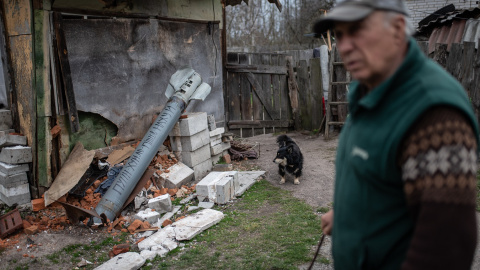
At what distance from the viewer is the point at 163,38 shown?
7574 millimetres

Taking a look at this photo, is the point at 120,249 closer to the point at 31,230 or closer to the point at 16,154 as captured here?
the point at 31,230

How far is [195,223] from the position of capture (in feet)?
17.1

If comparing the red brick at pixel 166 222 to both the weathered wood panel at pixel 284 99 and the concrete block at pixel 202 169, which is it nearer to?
the concrete block at pixel 202 169

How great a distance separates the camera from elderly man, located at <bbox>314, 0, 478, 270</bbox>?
3.80ft

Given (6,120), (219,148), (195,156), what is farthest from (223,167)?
(6,120)

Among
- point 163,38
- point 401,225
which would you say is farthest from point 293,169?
point 401,225

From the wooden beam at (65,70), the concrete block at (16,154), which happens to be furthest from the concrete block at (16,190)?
the wooden beam at (65,70)

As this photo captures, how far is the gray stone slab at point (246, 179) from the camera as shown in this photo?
6514 mm

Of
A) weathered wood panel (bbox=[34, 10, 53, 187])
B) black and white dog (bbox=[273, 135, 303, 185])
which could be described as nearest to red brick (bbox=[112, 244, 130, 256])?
weathered wood panel (bbox=[34, 10, 53, 187])

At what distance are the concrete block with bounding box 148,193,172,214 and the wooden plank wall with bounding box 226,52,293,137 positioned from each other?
4.90 metres

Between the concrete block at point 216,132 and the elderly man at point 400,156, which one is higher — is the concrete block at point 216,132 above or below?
below

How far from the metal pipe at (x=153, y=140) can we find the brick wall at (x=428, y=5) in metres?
10.5

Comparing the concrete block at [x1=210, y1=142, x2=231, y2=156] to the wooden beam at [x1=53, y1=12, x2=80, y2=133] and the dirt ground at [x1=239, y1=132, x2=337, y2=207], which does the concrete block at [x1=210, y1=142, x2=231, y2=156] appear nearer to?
the dirt ground at [x1=239, y1=132, x2=337, y2=207]

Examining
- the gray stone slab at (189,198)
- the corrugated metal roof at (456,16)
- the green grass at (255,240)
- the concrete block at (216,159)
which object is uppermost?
the corrugated metal roof at (456,16)
